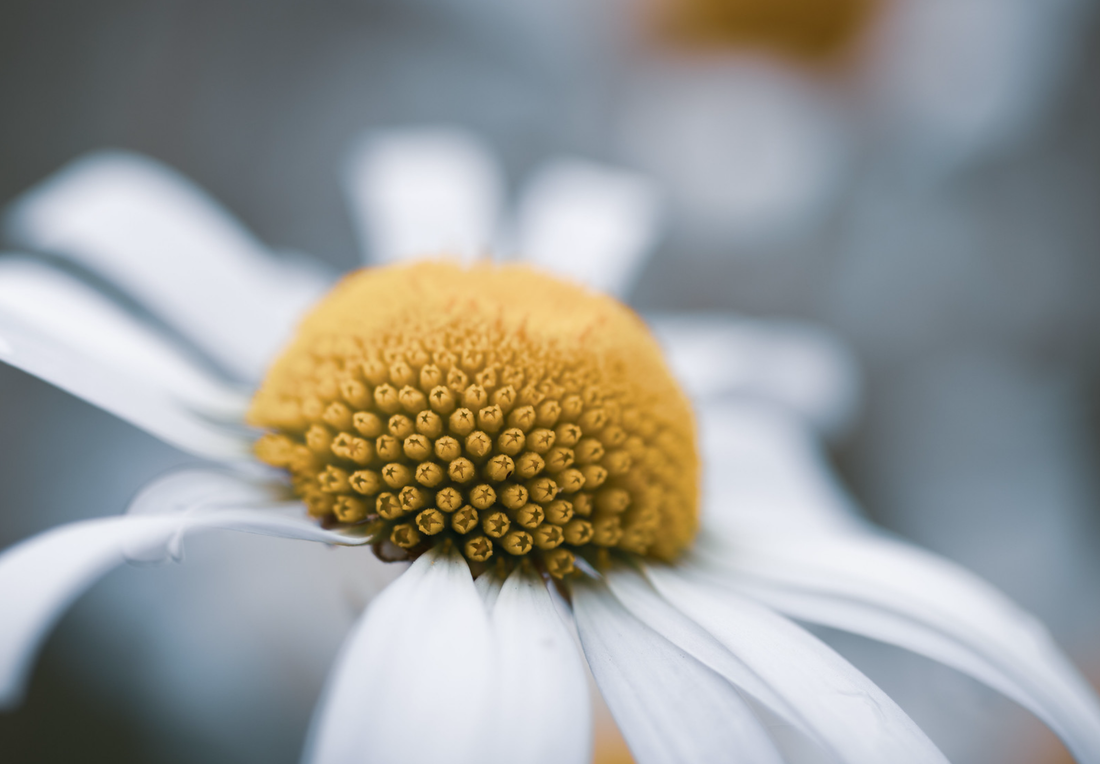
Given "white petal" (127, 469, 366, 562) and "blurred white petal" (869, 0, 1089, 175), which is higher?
"blurred white petal" (869, 0, 1089, 175)

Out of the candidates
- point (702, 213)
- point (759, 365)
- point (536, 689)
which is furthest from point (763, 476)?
point (702, 213)

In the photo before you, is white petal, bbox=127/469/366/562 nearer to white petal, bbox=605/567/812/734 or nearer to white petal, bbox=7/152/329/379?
white petal, bbox=605/567/812/734

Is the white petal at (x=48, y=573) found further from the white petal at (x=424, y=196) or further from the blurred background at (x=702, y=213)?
the blurred background at (x=702, y=213)

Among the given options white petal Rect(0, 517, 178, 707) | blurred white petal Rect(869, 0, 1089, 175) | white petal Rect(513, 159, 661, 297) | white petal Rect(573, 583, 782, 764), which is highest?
blurred white petal Rect(869, 0, 1089, 175)

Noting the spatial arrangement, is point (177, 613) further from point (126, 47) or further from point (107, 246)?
point (126, 47)

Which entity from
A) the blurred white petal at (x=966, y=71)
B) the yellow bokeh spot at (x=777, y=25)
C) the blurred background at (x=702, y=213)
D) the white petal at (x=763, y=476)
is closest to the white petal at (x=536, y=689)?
the white petal at (x=763, y=476)

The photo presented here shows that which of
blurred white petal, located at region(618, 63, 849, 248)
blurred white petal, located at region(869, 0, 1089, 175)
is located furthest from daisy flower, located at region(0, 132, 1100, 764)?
blurred white petal, located at region(869, 0, 1089, 175)

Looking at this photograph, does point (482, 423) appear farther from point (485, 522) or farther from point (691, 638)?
point (691, 638)
